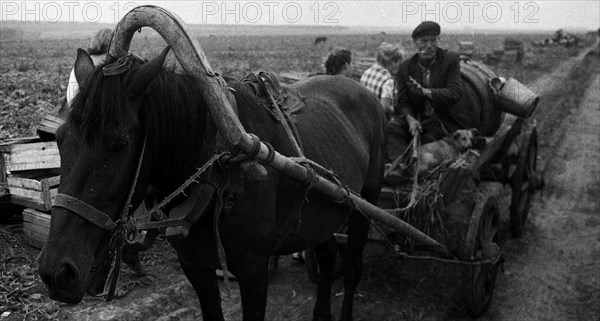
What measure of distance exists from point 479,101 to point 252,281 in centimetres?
435

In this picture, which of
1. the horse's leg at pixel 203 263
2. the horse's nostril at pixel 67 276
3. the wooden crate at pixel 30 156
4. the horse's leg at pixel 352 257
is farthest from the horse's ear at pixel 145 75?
the wooden crate at pixel 30 156

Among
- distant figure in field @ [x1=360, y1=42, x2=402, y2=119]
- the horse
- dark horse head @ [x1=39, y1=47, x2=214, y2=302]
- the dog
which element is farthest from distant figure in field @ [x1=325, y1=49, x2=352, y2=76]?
dark horse head @ [x1=39, y1=47, x2=214, y2=302]

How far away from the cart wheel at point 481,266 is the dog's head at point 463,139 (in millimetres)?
569

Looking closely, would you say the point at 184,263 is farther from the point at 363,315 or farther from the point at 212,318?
the point at 363,315

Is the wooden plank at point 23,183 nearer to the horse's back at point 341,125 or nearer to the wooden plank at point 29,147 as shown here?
the wooden plank at point 29,147

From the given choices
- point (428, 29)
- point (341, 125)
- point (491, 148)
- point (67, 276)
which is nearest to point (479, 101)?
point (491, 148)

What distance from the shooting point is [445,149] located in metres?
5.09

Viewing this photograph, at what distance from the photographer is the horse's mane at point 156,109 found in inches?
83.2

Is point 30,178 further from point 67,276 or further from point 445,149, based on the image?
point 445,149

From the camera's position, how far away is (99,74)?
2197 mm

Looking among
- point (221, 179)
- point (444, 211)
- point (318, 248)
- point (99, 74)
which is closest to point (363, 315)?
point (318, 248)

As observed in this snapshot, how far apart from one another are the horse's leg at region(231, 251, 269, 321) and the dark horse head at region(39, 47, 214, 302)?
82 cm

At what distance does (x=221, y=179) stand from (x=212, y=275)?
0.98m

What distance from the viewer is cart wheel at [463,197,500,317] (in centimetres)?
460
